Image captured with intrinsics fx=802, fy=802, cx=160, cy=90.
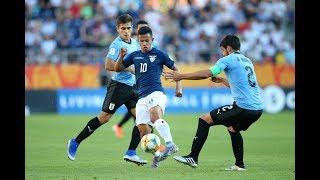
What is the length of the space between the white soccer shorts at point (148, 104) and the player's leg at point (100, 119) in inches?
51.3

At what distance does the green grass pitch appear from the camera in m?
12.1

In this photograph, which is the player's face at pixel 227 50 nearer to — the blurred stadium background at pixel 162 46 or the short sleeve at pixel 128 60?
the short sleeve at pixel 128 60

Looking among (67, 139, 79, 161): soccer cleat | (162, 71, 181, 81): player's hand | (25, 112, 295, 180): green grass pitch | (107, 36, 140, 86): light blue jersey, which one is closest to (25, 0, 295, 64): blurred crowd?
(25, 112, 295, 180): green grass pitch

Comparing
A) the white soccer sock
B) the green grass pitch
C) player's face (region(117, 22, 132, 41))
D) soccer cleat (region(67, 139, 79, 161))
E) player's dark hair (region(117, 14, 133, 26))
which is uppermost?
player's dark hair (region(117, 14, 133, 26))

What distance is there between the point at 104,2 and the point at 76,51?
3292 mm

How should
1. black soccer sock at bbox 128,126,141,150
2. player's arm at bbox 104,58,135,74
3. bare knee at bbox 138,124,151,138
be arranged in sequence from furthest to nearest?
player's arm at bbox 104,58,135,74, black soccer sock at bbox 128,126,141,150, bare knee at bbox 138,124,151,138

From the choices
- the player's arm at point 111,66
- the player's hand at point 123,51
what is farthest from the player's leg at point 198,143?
the player's arm at point 111,66

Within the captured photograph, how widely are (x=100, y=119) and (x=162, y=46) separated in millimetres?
15969

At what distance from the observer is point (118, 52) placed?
45.9ft

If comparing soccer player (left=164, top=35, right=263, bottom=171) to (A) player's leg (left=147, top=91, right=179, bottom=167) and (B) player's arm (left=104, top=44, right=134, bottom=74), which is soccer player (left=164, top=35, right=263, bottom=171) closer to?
(A) player's leg (left=147, top=91, right=179, bottom=167)

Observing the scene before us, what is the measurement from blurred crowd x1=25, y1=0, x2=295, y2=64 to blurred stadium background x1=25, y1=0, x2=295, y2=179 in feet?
0.12

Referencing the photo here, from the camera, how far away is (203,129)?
41.5 ft
